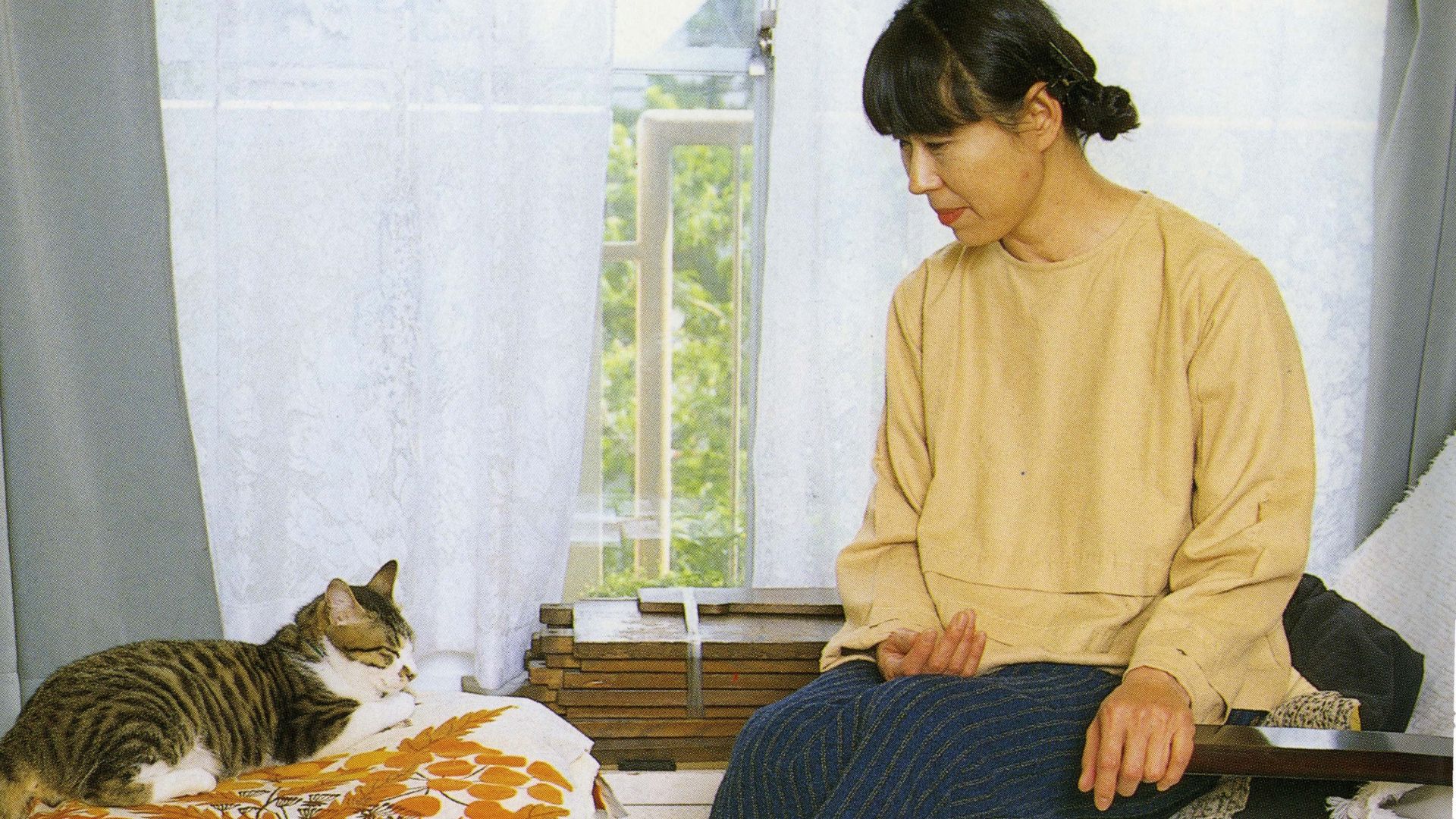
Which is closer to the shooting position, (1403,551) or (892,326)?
(892,326)

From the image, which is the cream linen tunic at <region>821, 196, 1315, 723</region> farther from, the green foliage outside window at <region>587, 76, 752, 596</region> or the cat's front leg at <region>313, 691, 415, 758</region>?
the green foliage outside window at <region>587, 76, 752, 596</region>

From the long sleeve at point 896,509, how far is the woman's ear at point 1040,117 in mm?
261

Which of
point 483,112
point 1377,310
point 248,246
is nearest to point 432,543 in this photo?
point 248,246

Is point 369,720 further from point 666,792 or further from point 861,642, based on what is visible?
point 861,642

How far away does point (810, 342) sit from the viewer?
256 cm

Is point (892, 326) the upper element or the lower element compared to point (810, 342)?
upper

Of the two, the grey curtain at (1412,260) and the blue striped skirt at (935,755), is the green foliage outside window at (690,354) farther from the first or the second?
the blue striped skirt at (935,755)

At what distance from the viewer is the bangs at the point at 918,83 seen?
1325 millimetres

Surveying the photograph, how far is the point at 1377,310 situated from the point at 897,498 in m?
1.44

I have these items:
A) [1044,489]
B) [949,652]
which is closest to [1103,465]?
[1044,489]

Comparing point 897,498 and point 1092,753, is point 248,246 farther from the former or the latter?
point 1092,753

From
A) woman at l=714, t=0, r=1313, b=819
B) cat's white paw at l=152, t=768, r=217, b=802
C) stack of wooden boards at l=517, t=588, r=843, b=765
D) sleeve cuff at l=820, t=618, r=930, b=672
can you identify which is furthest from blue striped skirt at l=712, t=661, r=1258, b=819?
stack of wooden boards at l=517, t=588, r=843, b=765

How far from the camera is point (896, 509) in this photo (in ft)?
5.15

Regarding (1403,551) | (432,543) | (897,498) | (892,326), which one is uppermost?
(892,326)
